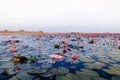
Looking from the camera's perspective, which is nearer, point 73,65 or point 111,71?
point 111,71

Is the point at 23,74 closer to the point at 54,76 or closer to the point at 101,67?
the point at 54,76

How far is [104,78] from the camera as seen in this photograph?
4.04 metres

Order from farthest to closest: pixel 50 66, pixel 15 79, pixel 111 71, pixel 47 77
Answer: pixel 50 66 < pixel 111 71 < pixel 47 77 < pixel 15 79

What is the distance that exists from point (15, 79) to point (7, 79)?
0.85ft

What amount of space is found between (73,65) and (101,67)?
97cm

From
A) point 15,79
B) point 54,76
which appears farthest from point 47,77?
point 15,79

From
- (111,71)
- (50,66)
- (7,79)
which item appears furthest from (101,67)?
(7,79)

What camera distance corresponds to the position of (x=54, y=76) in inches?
162

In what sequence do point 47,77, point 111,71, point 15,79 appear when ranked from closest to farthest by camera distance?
1. point 15,79
2. point 47,77
3. point 111,71

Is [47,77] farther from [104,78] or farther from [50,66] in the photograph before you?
[104,78]

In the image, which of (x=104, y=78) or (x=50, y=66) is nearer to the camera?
(x=104, y=78)

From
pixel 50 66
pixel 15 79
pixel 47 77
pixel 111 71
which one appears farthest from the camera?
pixel 50 66

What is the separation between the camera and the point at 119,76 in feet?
13.7

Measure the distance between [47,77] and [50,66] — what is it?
99cm
